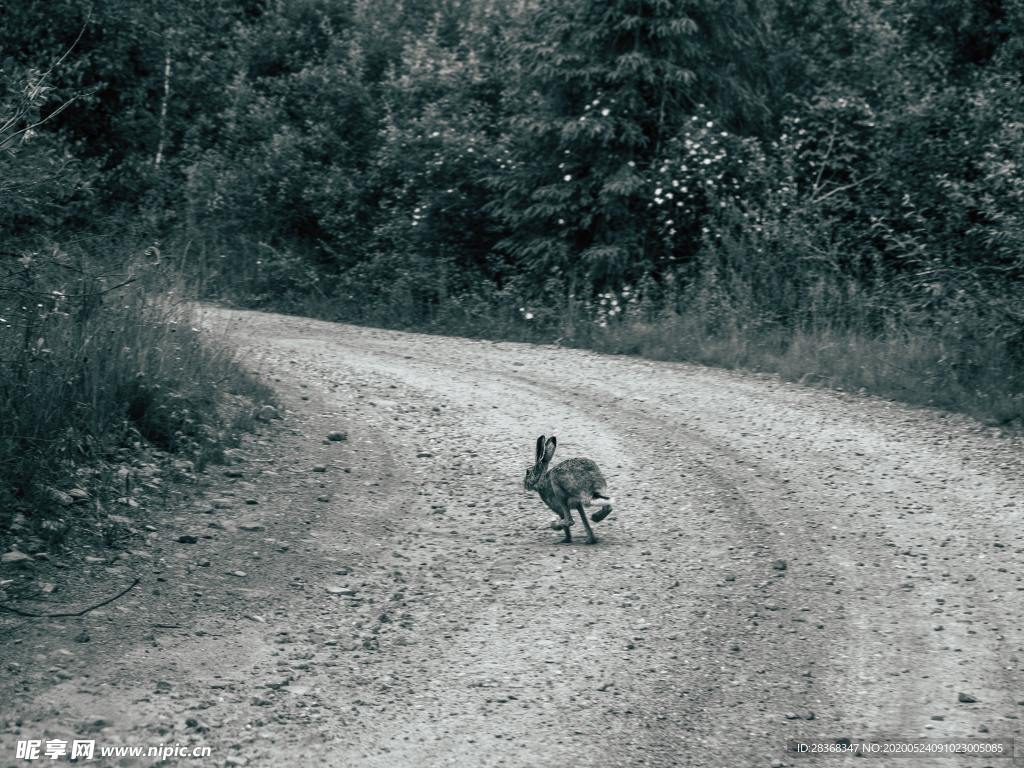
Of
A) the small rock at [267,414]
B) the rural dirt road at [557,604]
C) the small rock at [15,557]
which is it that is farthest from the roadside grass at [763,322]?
the small rock at [15,557]

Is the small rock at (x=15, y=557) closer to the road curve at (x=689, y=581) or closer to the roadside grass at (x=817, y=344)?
the road curve at (x=689, y=581)

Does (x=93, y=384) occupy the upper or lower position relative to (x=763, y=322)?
lower

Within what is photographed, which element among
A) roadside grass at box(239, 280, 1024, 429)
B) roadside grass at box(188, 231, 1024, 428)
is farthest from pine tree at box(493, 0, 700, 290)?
roadside grass at box(239, 280, 1024, 429)

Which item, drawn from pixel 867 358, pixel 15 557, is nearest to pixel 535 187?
pixel 867 358

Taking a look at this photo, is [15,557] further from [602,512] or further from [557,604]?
[602,512]

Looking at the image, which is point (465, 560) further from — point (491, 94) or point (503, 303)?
point (491, 94)

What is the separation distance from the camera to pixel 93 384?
9.47 metres

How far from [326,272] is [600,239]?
6.01m

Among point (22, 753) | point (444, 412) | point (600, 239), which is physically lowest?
point (22, 753)

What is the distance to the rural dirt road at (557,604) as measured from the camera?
5676 mm

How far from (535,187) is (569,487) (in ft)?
40.8

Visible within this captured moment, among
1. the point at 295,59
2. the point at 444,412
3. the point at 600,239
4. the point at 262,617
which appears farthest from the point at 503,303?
the point at 262,617

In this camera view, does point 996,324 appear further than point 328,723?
Yes

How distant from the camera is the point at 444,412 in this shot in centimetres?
1279
